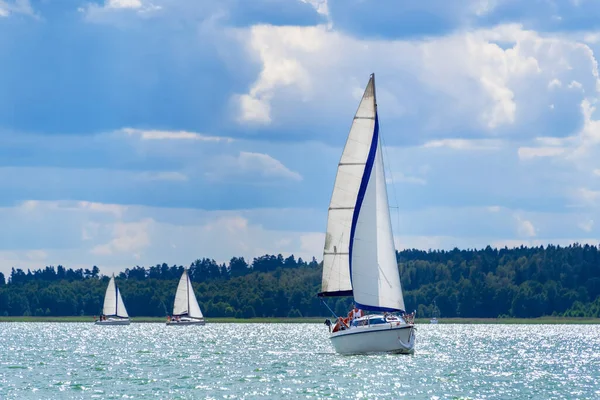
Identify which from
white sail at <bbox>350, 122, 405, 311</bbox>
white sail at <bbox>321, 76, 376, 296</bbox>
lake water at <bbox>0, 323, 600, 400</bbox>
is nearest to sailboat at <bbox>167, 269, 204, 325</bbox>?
lake water at <bbox>0, 323, 600, 400</bbox>

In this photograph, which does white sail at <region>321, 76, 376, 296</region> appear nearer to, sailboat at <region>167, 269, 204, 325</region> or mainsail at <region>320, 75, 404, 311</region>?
mainsail at <region>320, 75, 404, 311</region>

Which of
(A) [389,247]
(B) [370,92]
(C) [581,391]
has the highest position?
(B) [370,92]

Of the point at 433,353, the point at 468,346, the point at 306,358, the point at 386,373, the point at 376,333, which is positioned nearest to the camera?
the point at 386,373

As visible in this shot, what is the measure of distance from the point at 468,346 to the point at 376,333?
37092 millimetres

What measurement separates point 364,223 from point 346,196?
79.2 inches

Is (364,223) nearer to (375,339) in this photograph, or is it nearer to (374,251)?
(374,251)

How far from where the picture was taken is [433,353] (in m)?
94.0

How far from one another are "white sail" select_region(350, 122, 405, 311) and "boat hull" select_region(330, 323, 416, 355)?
2.07 meters

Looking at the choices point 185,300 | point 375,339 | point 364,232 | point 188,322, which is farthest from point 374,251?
point 188,322

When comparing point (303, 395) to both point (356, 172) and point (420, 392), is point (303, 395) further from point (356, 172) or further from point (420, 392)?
point (356, 172)

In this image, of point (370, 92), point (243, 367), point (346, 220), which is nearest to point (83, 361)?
point (243, 367)

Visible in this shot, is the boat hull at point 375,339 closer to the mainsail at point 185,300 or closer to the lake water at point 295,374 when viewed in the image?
the lake water at point 295,374

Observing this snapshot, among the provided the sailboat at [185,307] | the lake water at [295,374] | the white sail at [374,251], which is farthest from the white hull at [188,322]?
the white sail at [374,251]

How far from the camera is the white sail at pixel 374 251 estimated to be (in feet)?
256
